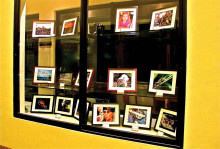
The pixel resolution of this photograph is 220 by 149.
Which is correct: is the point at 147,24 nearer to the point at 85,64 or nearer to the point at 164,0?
the point at 164,0

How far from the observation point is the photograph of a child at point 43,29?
8.29 feet

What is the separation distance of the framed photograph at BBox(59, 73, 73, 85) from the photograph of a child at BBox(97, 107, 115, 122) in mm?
610

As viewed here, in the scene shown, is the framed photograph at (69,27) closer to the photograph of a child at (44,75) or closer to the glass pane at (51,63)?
the glass pane at (51,63)

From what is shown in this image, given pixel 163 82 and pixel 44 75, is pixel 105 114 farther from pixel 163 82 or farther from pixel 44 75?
pixel 44 75

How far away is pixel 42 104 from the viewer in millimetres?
2531

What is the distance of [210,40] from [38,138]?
1.99m

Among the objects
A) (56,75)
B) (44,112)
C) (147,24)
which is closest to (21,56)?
(56,75)

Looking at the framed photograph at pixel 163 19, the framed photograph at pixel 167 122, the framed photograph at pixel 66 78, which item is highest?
the framed photograph at pixel 163 19

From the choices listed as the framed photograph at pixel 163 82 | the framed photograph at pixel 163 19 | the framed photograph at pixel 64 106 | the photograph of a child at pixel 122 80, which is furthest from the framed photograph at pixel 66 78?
the framed photograph at pixel 163 19

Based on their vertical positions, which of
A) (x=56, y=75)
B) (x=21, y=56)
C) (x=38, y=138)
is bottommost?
(x=38, y=138)

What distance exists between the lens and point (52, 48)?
2703 mm

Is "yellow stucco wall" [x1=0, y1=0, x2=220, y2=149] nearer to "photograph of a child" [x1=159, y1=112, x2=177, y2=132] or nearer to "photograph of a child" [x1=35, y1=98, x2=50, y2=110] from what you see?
"photograph of a child" [x1=159, y1=112, x2=177, y2=132]

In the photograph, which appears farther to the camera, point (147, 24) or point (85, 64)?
point (147, 24)

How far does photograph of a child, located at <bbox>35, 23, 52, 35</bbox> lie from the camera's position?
2527mm
